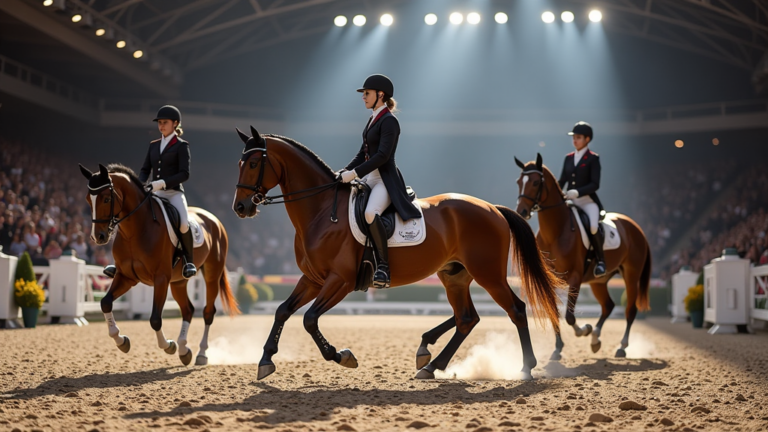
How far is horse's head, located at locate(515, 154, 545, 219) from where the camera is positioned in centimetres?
843

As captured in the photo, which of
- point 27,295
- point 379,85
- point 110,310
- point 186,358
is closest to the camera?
point 379,85

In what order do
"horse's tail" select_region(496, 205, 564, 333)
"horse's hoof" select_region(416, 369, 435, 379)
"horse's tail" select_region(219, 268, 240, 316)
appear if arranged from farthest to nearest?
"horse's tail" select_region(219, 268, 240, 316) → "horse's tail" select_region(496, 205, 564, 333) → "horse's hoof" select_region(416, 369, 435, 379)

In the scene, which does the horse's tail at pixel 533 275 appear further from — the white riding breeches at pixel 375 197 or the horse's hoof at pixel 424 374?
the white riding breeches at pixel 375 197

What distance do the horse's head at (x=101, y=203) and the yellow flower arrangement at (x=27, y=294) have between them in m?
7.23

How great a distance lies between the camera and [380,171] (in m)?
6.15

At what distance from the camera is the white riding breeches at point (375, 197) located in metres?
5.91

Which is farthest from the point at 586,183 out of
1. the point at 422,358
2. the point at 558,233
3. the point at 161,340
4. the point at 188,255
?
the point at 161,340

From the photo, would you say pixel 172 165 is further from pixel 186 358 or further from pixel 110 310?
pixel 186 358

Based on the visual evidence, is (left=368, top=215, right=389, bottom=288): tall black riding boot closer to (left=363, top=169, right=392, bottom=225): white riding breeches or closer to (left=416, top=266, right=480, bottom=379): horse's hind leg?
(left=363, top=169, right=392, bottom=225): white riding breeches

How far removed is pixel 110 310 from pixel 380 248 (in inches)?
104

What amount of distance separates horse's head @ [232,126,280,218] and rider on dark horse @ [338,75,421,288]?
1.82 ft

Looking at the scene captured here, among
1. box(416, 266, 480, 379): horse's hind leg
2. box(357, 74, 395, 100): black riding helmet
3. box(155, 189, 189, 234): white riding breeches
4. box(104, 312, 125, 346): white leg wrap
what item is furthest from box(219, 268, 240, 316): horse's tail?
box(357, 74, 395, 100): black riding helmet

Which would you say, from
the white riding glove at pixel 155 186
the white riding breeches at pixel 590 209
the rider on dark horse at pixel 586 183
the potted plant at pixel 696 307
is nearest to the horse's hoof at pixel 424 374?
the white riding glove at pixel 155 186

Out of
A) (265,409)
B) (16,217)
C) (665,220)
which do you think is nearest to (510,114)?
(665,220)
